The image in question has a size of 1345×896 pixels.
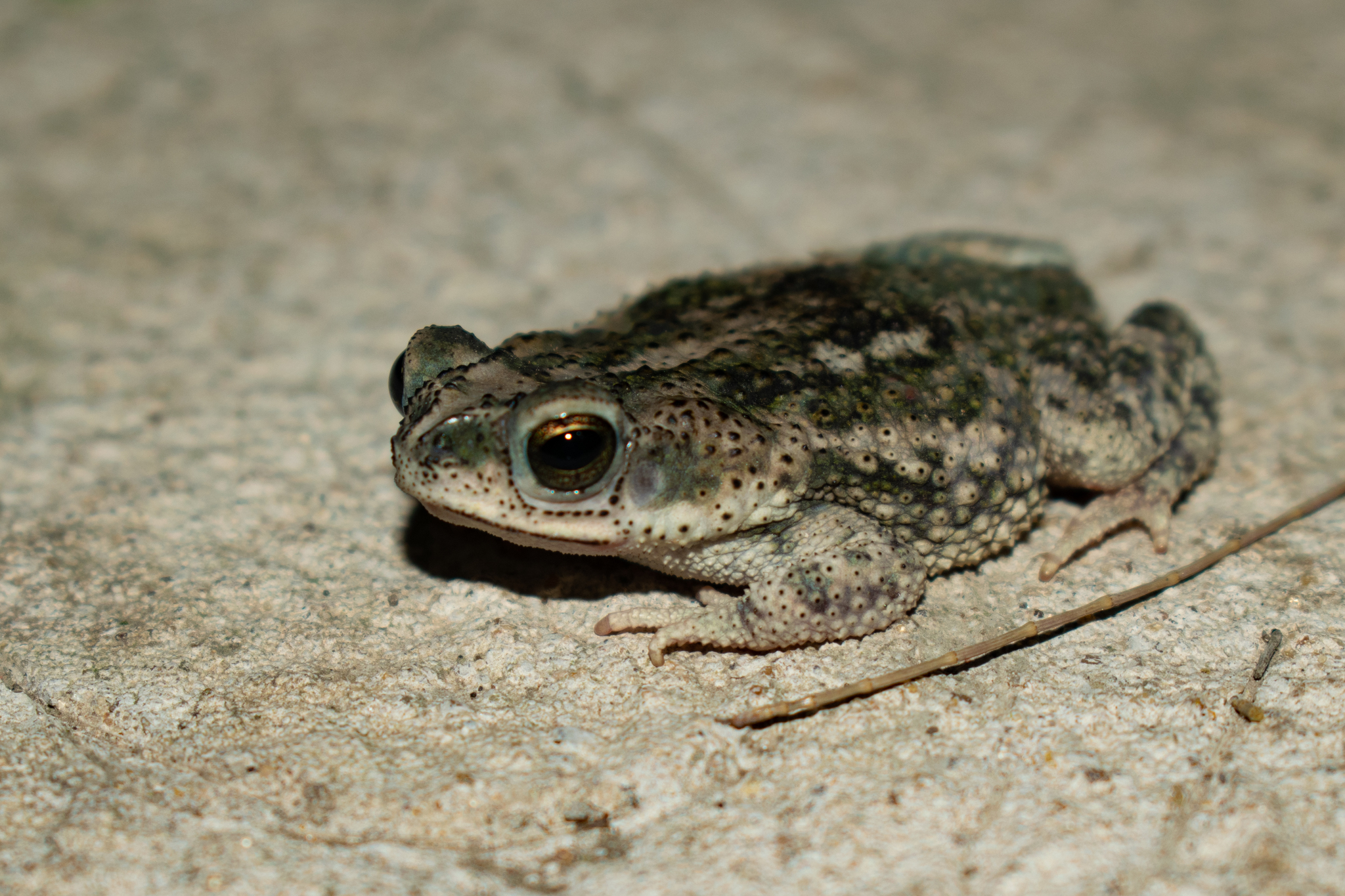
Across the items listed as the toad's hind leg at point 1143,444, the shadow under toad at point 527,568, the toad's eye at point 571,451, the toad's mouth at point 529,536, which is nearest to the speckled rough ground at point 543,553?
the shadow under toad at point 527,568

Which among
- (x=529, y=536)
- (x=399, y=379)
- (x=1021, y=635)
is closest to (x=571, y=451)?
(x=529, y=536)

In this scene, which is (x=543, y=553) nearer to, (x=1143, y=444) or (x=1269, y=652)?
(x=1143, y=444)

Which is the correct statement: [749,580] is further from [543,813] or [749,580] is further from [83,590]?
[83,590]

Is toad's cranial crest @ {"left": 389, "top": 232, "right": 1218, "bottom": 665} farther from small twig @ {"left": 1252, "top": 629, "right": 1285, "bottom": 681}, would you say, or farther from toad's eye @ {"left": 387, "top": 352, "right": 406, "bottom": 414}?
small twig @ {"left": 1252, "top": 629, "right": 1285, "bottom": 681}

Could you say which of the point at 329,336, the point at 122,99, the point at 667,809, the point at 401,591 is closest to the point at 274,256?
the point at 329,336

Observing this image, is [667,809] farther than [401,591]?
No

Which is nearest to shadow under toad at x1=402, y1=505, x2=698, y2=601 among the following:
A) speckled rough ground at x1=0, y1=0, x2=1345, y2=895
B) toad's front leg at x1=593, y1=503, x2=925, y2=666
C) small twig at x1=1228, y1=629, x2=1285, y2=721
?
speckled rough ground at x1=0, y1=0, x2=1345, y2=895

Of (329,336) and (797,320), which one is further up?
(797,320)
